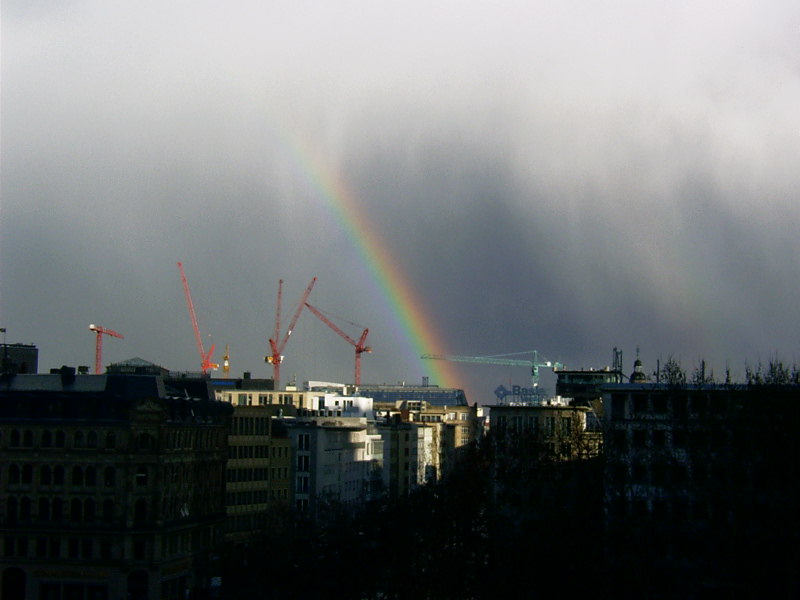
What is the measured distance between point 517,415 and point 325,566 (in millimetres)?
75333

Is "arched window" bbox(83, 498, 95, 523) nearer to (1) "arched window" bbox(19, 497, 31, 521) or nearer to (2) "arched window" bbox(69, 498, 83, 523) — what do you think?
(2) "arched window" bbox(69, 498, 83, 523)

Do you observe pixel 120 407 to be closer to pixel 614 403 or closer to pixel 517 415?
pixel 614 403

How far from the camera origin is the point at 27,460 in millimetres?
140125

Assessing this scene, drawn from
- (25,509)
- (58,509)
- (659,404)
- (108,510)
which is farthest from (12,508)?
(659,404)

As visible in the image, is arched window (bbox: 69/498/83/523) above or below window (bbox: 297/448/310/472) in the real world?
below

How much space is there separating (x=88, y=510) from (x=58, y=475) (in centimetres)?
455

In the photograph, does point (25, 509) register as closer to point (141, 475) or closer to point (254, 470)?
point (141, 475)

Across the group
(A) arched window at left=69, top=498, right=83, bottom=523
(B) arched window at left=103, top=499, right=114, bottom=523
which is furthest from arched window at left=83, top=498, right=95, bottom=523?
(B) arched window at left=103, top=499, right=114, bottom=523

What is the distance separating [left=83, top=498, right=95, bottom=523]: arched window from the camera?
139 m

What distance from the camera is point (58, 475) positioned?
13962cm

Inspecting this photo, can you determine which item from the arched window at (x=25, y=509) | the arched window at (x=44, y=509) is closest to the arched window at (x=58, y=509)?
the arched window at (x=44, y=509)

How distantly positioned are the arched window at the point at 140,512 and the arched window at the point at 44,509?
8355 mm

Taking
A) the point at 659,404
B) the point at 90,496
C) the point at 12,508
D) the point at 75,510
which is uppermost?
the point at 659,404

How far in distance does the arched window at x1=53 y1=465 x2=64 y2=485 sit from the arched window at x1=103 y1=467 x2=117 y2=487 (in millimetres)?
4141
